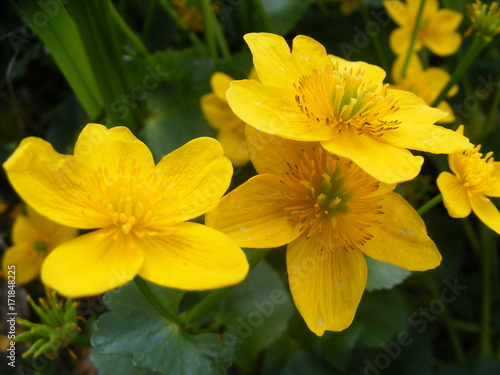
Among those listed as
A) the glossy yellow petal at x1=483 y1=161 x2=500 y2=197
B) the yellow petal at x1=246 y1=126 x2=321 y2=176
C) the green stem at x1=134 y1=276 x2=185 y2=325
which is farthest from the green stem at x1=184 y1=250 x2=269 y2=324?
the glossy yellow petal at x1=483 y1=161 x2=500 y2=197

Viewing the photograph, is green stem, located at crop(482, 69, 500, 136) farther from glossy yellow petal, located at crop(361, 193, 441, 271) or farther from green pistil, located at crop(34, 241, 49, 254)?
green pistil, located at crop(34, 241, 49, 254)

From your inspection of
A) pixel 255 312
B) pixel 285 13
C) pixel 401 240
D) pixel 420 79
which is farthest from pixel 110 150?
pixel 420 79

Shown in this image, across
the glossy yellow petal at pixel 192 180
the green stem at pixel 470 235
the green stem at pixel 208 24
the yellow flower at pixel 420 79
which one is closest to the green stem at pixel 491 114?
the yellow flower at pixel 420 79

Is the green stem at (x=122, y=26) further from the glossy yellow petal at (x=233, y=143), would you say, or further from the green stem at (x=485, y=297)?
the green stem at (x=485, y=297)

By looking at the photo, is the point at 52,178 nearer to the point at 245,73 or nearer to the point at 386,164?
the point at 386,164

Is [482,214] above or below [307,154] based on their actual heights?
below

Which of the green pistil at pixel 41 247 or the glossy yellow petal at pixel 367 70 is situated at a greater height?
the glossy yellow petal at pixel 367 70

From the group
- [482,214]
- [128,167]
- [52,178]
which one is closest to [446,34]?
[482,214]

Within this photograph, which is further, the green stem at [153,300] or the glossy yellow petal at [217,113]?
the glossy yellow petal at [217,113]
